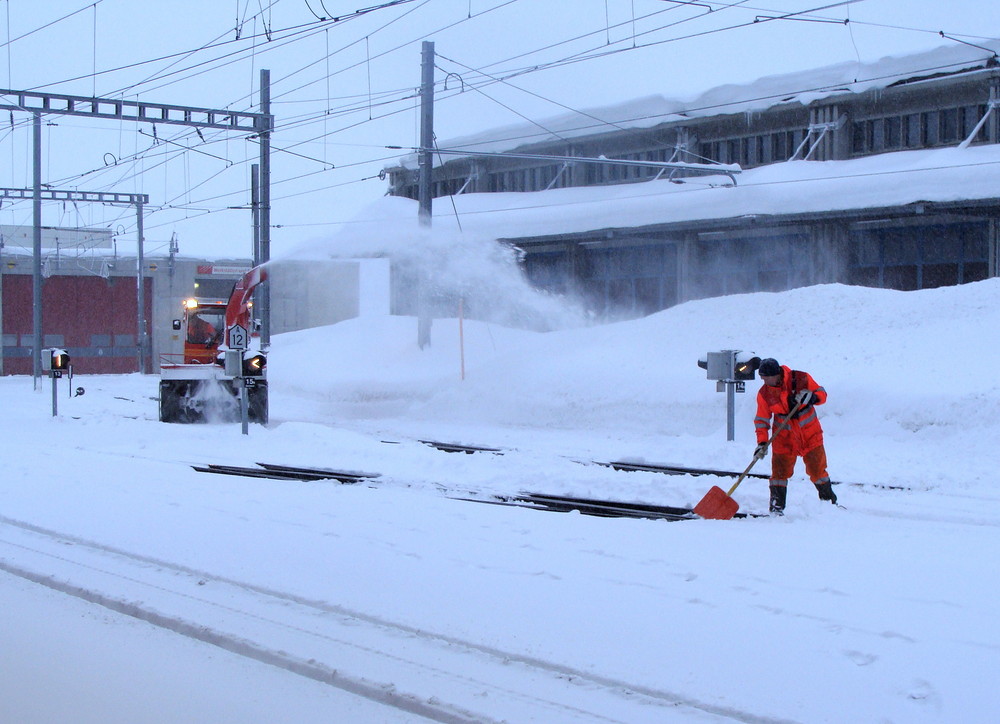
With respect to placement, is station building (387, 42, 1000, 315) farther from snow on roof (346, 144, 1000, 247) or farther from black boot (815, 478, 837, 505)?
black boot (815, 478, 837, 505)

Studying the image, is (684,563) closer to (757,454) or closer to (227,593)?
(757,454)

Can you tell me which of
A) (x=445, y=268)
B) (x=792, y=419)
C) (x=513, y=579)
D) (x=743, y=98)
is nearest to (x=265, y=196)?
(x=445, y=268)

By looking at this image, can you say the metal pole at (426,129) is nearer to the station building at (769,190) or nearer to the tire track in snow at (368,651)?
the station building at (769,190)

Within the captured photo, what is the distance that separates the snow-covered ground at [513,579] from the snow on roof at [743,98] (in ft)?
44.4

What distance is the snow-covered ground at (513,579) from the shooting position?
15.9 feet

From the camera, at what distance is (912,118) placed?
2831 cm

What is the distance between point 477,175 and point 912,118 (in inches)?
675

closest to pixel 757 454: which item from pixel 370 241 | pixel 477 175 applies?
pixel 370 241

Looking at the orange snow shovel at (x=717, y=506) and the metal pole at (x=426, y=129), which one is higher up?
the metal pole at (x=426, y=129)

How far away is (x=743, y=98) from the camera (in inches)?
1251

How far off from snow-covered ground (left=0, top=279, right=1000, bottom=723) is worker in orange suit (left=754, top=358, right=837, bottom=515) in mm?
403

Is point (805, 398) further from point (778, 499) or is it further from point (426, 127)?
point (426, 127)

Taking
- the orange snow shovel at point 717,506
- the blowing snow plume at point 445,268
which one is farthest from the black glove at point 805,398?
the blowing snow plume at point 445,268

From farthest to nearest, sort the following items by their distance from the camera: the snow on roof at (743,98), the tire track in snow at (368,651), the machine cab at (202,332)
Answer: the snow on roof at (743,98), the machine cab at (202,332), the tire track in snow at (368,651)
